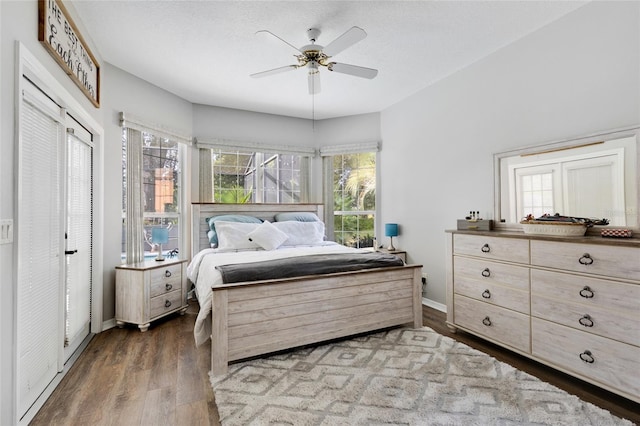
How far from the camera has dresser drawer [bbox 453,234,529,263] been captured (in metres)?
2.43

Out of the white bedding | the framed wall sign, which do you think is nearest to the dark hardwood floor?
the white bedding

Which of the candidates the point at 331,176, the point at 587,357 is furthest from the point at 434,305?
the point at 331,176

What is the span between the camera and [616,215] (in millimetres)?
2199

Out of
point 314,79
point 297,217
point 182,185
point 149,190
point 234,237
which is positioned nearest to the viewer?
point 314,79

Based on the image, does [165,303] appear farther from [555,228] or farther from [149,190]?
[555,228]

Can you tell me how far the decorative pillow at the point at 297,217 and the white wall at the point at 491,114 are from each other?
3.53ft

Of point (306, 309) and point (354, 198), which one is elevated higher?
point (354, 198)

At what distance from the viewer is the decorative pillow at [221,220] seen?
395cm

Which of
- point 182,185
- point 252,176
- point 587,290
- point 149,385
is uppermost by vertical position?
point 252,176

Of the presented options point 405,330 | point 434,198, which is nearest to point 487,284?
point 405,330

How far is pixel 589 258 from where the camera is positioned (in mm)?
2006

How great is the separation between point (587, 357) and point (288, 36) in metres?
3.19

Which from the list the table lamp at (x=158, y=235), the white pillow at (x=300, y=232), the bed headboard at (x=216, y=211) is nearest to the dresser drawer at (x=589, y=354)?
the white pillow at (x=300, y=232)

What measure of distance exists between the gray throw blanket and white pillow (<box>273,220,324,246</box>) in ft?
3.55
